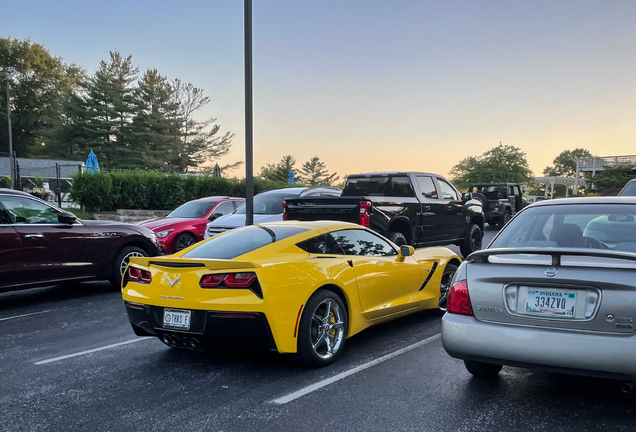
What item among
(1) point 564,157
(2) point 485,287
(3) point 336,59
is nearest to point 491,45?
(3) point 336,59

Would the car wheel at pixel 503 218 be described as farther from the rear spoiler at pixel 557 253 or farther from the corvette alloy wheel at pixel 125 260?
the rear spoiler at pixel 557 253

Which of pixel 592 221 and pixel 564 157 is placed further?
pixel 564 157

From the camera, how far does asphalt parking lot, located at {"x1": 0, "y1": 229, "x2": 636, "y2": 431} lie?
3602 millimetres

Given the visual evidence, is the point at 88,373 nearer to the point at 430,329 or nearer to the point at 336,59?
the point at 430,329

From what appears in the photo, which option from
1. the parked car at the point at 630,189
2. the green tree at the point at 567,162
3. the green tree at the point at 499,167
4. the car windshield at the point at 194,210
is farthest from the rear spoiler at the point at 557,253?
the green tree at the point at 567,162

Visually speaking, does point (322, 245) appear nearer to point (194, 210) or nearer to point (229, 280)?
point (229, 280)

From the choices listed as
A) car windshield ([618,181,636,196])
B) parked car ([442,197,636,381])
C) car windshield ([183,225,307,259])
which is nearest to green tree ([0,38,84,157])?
car windshield ([618,181,636,196])

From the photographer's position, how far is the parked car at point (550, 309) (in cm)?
329

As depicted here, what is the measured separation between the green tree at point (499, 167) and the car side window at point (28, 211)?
5637 cm

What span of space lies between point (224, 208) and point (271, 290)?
34.3 feet

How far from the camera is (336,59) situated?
20.9 m

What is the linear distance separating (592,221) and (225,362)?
3.61m

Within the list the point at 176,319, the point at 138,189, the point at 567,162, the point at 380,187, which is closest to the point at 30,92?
the point at 138,189

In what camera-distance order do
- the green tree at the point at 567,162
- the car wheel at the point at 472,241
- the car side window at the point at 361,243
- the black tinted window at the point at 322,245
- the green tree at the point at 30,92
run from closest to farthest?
1. the black tinted window at the point at 322,245
2. the car side window at the point at 361,243
3. the car wheel at the point at 472,241
4. the green tree at the point at 30,92
5. the green tree at the point at 567,162
